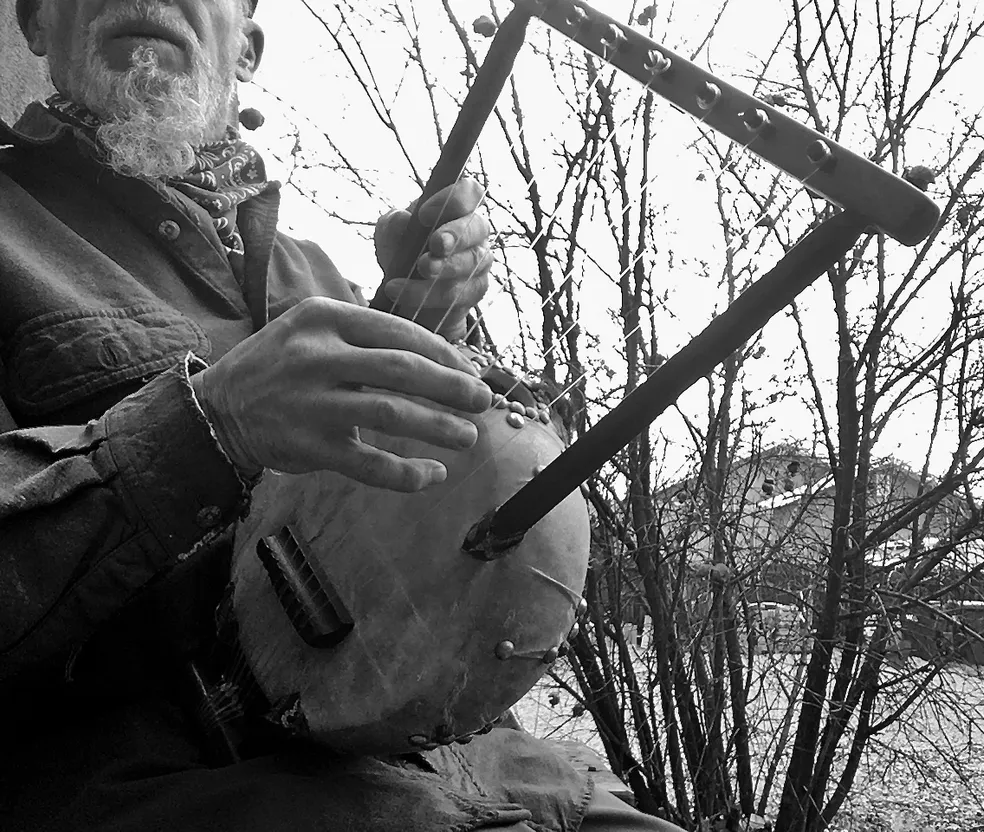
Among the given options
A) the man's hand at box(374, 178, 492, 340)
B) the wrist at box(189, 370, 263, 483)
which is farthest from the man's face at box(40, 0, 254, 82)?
the wrist at box(189, 370, 263, 483)

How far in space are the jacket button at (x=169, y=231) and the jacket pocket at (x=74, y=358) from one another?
0.76 feet

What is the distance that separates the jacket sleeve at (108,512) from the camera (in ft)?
3.33

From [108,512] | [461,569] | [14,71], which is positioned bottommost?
[108,512]

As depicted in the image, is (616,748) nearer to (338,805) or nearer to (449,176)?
(338,805)

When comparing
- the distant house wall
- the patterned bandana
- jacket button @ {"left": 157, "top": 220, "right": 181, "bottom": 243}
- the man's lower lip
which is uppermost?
the distant house wall

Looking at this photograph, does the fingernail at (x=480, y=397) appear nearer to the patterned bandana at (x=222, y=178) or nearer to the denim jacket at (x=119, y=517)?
the denim jacket at (x=119, y=517)

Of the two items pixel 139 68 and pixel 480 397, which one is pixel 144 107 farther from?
pixel 480 397

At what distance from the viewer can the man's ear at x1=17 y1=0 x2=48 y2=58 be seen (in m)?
1.84

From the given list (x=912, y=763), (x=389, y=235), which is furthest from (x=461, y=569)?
(x=912, y=763)

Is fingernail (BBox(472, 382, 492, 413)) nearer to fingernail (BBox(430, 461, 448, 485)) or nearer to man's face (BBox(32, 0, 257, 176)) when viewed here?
fingernail (BBox(430, 461, 448, 485))

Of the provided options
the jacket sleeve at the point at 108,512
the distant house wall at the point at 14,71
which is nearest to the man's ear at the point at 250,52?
the distant house wall at the point at 14,71

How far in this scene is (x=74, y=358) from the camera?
53.8 inches

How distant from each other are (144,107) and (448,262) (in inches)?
27.7

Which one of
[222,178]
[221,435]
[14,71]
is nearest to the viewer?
[221,435]
